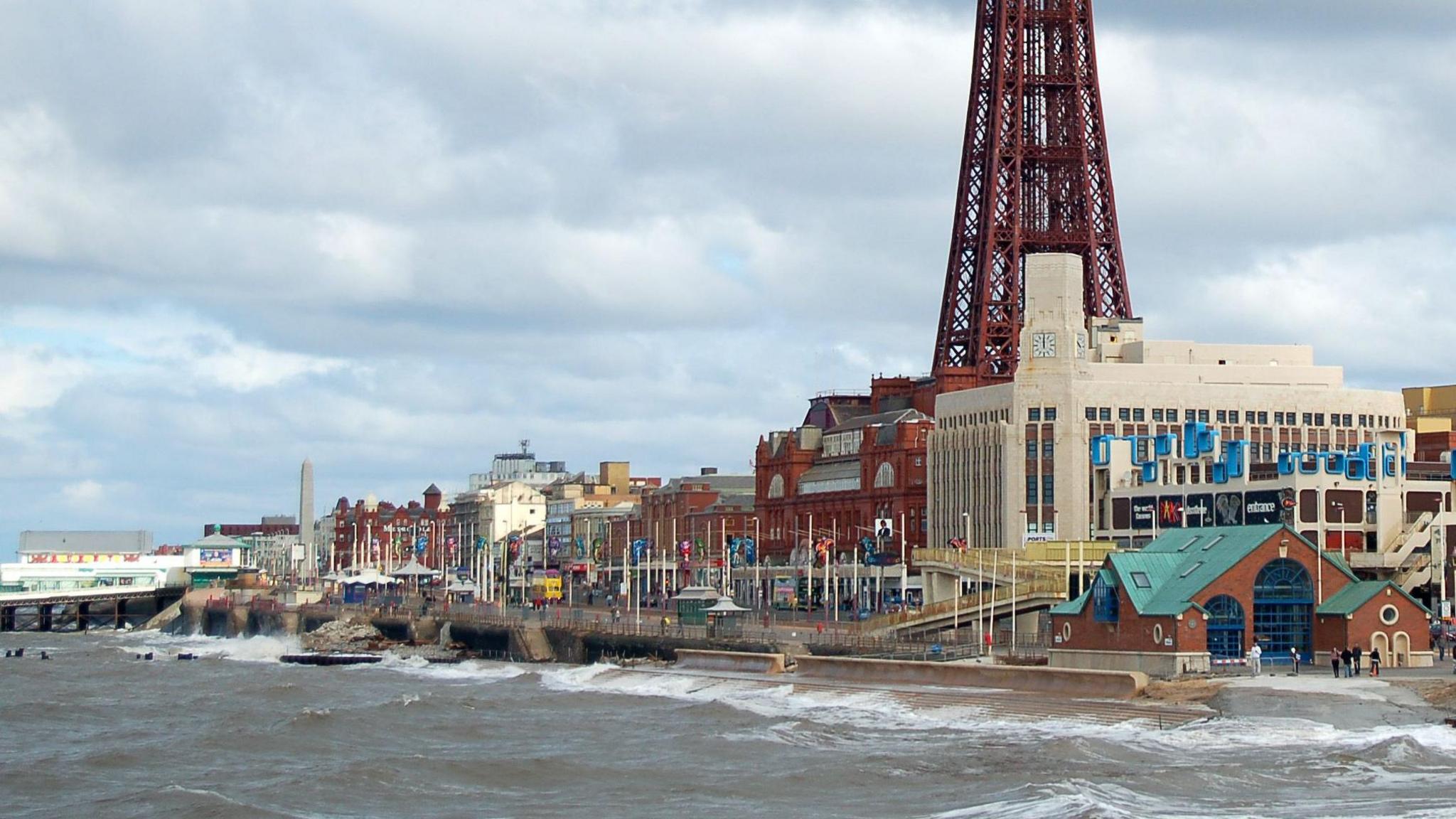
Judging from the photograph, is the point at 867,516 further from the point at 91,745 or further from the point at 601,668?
the point at 91,745

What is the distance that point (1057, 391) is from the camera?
4943 inches

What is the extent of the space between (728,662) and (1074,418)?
3620 cm

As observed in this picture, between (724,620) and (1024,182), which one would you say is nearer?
(724,620)

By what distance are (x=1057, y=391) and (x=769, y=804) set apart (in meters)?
75.3

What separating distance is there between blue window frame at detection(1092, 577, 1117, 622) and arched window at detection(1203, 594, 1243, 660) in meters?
3.25

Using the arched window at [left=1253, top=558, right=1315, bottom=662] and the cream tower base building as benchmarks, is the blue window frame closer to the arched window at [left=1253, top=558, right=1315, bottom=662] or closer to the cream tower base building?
the arched window at [left=1253, top=558, right=1315, bottom=662]

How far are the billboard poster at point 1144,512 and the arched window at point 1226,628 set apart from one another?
35.8 meters

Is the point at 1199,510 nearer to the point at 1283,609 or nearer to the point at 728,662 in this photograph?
the point at 728,662

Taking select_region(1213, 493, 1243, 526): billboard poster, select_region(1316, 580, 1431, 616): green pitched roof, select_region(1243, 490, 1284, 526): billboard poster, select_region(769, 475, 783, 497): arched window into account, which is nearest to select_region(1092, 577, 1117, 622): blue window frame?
select_region(1316, 580, 1431, 616): green pitched roof

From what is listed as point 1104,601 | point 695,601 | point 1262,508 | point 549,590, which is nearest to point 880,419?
point 695,601

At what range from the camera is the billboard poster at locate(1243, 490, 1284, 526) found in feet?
328

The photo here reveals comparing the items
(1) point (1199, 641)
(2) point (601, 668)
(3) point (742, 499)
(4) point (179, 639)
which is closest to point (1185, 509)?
(2) point (601, 668)

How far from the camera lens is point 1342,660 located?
241 feet

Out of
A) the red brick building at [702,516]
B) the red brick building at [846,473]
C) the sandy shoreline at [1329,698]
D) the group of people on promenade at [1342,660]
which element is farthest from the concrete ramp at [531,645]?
the sandy shoreline at [1329,698]
